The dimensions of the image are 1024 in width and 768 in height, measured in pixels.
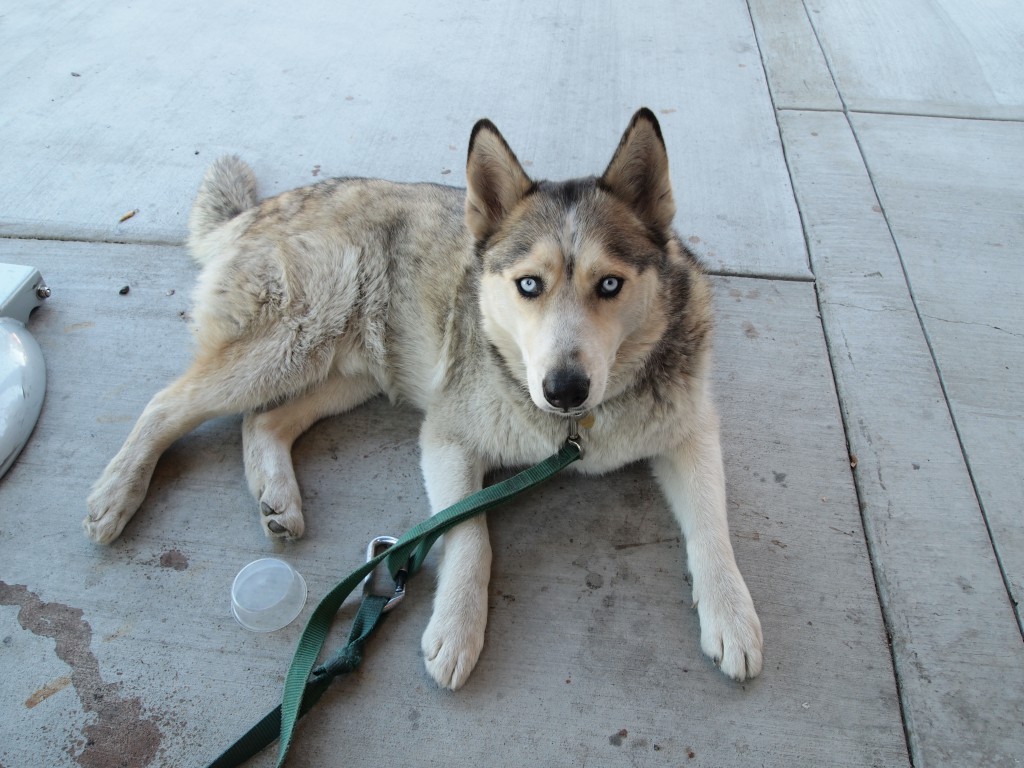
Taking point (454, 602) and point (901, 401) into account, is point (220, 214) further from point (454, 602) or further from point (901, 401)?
point (901, 401)

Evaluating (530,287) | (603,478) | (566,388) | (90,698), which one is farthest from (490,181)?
(90,698)

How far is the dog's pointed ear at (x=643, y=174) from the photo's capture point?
2.27 m

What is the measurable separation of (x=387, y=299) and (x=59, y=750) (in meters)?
1.93

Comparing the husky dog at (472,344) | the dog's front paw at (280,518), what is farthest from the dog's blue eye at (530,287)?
the dog's front paw at (280,518)

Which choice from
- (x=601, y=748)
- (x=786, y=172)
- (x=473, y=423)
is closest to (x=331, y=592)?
(x=473, y=423)

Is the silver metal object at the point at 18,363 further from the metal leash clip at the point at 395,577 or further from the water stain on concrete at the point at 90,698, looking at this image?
the metal leash clip at the point at 395,577

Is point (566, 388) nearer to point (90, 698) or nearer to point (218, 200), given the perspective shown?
point (90, 698)

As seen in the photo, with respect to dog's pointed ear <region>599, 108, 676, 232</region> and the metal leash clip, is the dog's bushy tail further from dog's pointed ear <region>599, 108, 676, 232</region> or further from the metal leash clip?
dog's pointed ear <region>599, 108, 676, 232</region>

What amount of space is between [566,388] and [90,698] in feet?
5.79

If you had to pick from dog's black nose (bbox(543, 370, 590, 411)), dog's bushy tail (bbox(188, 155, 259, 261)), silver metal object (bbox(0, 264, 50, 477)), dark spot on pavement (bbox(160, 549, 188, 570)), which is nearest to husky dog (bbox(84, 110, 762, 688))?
dog's black nose (bbox(543, 370, 590, 411))

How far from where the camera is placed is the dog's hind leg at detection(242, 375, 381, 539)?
8.55ft

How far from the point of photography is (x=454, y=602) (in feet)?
7.63

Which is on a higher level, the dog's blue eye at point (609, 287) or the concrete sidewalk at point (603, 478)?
the dog's blue eye at point (609, 287)

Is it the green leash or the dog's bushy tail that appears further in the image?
the dog's bushy tail
